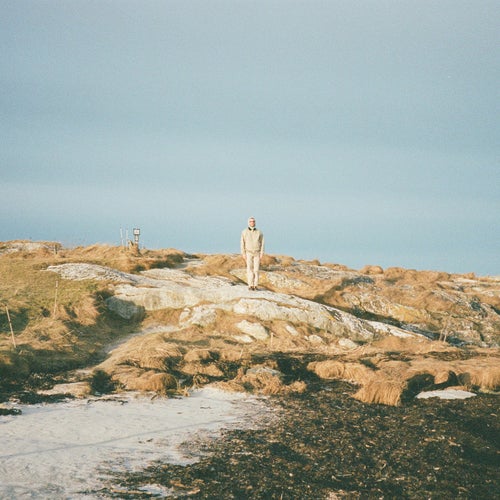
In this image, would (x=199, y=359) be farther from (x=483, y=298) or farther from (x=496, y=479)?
(x=483, y=298)

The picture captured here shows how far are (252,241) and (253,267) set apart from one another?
1.26 m

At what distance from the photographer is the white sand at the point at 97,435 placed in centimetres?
717

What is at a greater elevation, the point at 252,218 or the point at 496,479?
the point at 252,218

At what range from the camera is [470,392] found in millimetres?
13227

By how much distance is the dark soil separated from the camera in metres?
7.26

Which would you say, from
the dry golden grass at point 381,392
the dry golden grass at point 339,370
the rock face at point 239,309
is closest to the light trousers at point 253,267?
the rock face at point 239,309

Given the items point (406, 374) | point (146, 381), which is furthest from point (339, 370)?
point (146, 381)

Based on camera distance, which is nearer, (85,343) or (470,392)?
(470,392)

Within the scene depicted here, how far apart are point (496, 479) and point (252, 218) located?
13184 mm

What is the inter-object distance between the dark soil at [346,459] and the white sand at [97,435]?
49 centimetres

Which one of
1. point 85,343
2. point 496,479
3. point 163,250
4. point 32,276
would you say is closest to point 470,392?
point 496,479

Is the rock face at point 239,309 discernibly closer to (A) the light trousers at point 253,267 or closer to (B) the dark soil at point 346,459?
(A) the light trousers at point 253,267

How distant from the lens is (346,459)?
845cm

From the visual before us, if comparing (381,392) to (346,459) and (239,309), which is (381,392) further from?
(239,309)
